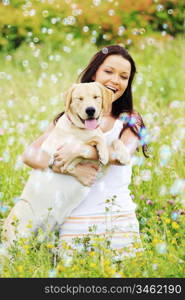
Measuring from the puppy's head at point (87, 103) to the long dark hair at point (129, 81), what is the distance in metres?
0.29

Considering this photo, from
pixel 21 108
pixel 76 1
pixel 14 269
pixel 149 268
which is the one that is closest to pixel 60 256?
pixel 14 269

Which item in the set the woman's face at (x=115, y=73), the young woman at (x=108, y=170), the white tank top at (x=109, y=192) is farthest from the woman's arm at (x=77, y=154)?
the woman's face at (x=115, y=73)

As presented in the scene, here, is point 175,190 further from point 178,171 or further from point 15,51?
point 15,51

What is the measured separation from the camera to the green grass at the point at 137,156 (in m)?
2.87

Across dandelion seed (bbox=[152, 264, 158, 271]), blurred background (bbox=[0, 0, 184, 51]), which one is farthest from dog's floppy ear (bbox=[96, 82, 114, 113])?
blurred background (bbox=[0, 0, 184, 51])

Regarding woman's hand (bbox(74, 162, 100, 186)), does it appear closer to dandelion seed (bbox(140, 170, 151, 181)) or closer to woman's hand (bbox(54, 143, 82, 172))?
woman's hand (bbox(54, 143, 82, 172))

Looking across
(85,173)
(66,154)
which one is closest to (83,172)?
(85,173)

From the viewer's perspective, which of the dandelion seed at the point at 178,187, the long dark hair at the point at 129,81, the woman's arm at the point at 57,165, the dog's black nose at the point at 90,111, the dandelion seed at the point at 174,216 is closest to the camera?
the dog's black nose at the point at 90,111

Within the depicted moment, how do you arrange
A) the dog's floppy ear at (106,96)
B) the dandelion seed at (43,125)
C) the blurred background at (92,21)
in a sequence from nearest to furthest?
the dog's floppy ear at (106,96) < the dandelion seed at (43,125) < the blurred background at (92,21)

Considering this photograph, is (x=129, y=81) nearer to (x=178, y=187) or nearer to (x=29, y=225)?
(x=178, y=187)

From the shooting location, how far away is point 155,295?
2.76m

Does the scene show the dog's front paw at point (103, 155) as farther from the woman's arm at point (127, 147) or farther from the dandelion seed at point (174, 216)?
the dandelion seed at point (174, 216)

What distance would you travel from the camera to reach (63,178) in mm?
3170

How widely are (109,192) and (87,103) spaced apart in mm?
556
